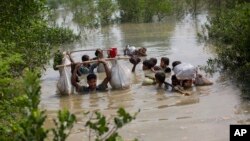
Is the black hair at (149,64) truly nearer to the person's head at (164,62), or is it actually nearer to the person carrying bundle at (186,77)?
the person's head at (164,62)

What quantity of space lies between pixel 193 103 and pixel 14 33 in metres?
3.97

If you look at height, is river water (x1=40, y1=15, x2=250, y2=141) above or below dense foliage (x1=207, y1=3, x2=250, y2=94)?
below

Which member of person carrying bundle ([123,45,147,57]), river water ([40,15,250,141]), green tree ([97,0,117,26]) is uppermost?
green tree ([97,0,117,26])

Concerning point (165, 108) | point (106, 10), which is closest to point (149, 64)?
point (165, 108)

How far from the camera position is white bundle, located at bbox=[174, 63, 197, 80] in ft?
31.1

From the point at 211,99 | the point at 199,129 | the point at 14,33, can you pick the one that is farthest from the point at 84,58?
the point at 199,129

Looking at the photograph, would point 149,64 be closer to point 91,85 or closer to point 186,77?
point 91,85

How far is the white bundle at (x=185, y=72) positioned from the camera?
373 inches

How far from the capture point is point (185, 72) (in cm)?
952

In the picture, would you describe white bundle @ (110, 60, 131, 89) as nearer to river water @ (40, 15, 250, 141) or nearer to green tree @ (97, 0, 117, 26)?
river water @ (40, 15, 250, 141)

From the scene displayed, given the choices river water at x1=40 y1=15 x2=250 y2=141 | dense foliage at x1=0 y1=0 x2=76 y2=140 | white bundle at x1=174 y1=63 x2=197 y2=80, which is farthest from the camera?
white bundle at x1=174 y1=63 x2=197 y2=80

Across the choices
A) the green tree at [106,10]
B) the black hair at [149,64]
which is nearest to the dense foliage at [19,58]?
the black hair at [149,64]

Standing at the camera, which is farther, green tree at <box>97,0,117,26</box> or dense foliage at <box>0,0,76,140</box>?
green tree at <box>97,0,117,26</box>

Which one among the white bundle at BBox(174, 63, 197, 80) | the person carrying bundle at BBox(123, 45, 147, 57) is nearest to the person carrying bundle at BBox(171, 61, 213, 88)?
the white bundle at BBox(174, 63, 197, 80)
